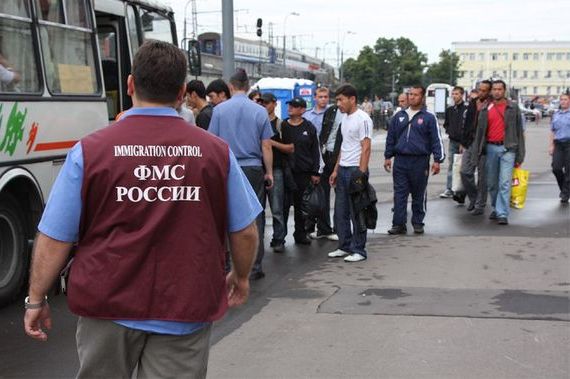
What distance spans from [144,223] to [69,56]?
5.07 metres

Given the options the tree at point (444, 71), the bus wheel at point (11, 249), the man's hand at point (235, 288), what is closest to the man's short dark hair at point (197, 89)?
the bus wheel at point (11, 249)

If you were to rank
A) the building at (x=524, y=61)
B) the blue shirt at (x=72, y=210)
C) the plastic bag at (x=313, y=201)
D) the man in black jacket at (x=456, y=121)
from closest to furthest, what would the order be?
the blue shirt at (x=72, y=210), the plastic bag at (x=313, y=201), the man in black jacket at (x=456, y=121), the building at (x=524, y=61)

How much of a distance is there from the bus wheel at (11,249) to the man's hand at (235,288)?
3701 millimetres

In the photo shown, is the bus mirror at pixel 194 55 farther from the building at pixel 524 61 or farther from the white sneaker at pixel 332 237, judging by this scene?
the building at pixel 524 61

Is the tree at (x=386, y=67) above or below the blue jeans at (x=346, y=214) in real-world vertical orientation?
above

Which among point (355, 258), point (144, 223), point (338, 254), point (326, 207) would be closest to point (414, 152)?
point (326, 207)

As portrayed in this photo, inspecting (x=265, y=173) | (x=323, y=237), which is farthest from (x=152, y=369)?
(x=323, y=237)

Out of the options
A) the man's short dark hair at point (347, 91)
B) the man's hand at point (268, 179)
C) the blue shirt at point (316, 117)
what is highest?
the man's short dark hair at point (347, 91)

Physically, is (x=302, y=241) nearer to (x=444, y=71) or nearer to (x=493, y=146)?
(x=493, y=146)

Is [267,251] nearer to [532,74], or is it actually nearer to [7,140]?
[7,140]

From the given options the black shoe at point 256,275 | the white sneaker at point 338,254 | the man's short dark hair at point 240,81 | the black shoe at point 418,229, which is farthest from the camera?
the black shoe at point 418,229

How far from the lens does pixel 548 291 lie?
20.9 feet

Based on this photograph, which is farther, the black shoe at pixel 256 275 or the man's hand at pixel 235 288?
the black shoe at pixel 256 275

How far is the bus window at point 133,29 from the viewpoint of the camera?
29.7 feet
